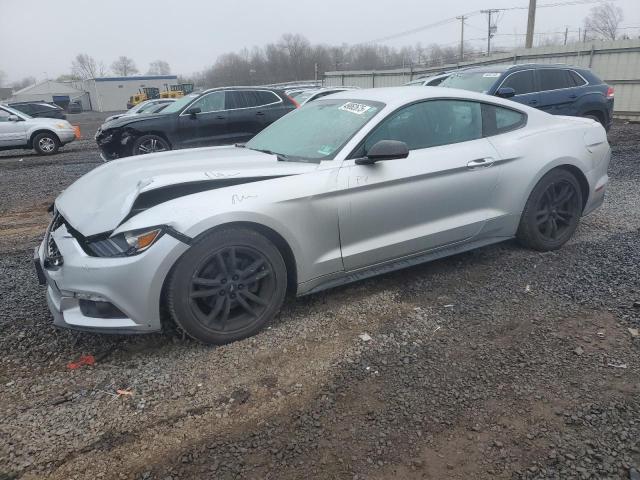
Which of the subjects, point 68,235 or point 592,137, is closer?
point 68,235

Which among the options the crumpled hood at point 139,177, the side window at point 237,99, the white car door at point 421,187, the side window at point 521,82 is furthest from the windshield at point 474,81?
the crumpled hood at point 139,177

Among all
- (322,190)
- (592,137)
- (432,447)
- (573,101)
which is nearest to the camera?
(432,447)

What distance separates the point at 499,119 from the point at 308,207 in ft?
6.76

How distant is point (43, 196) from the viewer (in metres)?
7.78

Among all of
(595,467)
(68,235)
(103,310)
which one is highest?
(68,235)

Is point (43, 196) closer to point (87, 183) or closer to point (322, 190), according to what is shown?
point (87, 183)

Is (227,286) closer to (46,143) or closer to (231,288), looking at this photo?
(231,288)

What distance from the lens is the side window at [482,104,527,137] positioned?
13.4 feet

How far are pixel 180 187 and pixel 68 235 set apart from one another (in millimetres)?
751

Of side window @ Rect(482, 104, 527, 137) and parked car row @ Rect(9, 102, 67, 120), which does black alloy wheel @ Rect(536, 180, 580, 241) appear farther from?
parked car row @ Rect(9, 102, 67, 120)

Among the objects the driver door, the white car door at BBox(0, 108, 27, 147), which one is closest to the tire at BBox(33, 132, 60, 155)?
the white car door at BBox(0, 108, 27, 147)

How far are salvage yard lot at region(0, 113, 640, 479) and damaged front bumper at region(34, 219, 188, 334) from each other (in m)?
0.29

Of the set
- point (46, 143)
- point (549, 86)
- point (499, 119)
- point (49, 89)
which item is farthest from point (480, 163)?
point (49, 89)

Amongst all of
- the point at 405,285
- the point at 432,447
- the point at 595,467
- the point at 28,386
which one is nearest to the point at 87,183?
the point at 28,386
